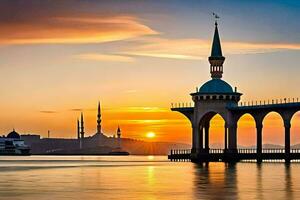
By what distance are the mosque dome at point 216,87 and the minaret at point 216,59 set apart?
3.44 meters

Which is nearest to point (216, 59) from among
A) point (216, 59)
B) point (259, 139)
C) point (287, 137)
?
point (216, 59)

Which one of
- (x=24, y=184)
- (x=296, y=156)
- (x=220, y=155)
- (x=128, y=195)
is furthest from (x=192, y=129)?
(x=128, y=195)

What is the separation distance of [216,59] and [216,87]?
7940 mm

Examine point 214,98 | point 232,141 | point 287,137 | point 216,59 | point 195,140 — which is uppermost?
point 216,59

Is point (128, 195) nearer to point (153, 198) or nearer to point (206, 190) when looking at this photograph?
point (153, 198)

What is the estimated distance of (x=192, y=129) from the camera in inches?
6358

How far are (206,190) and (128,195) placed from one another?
810 centimetres

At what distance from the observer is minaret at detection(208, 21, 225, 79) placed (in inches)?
6225

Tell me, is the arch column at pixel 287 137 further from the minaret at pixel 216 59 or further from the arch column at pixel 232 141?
the minaret at pixel 216 59

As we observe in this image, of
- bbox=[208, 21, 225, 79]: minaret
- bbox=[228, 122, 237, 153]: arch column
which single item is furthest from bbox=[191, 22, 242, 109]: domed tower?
bbox=[228, 122, 237, 153]: arch column

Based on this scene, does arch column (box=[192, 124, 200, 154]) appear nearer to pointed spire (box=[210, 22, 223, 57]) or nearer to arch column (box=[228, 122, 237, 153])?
arch column (box=[228, 122, 237, 153])

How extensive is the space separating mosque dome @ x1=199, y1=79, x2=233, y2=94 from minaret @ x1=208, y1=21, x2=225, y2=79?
3442mm

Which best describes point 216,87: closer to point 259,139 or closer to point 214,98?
point 214,98

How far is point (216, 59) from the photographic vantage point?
159 m
